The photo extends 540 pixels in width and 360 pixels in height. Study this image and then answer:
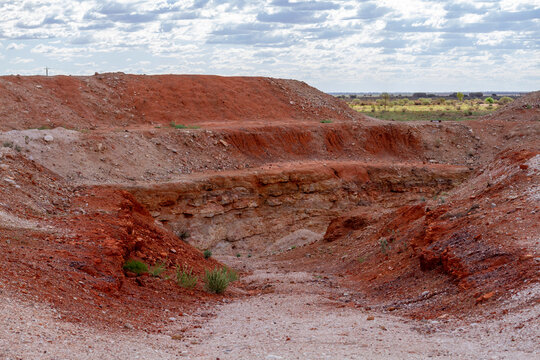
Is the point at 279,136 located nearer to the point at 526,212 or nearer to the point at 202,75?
the point at 202,75

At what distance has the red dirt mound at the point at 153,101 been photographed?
23.6 meters

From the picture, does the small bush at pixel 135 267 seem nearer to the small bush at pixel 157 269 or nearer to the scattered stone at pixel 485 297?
the small bush at pixel 157 269

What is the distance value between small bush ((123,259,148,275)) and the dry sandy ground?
1.68 m

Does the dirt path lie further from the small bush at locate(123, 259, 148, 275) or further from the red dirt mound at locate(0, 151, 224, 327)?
the small bush at locate(123, 259, 148, 275)

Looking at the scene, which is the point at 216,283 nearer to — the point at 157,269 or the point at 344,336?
the point at 157,269

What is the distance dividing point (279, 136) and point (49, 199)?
13.9 m

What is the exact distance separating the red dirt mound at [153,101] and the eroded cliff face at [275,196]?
6.72 m

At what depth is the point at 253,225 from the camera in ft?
68.3

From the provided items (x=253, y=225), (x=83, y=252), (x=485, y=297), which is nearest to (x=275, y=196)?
(x=253, y=225)

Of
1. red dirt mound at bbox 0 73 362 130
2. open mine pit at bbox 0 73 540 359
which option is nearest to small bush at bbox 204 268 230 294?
open mine pit at bbox 0 73 540 359

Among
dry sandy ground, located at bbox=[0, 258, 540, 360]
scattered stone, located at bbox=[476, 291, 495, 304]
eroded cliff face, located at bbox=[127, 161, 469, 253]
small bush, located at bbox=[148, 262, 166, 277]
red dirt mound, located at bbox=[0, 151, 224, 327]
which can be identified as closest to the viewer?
dry sandy ground, located at bbox=[0, 258, 540, 360]

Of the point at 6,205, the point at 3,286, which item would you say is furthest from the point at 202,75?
the point at 3,286

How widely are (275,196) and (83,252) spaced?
13.1m

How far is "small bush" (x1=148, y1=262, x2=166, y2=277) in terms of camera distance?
949 cm
